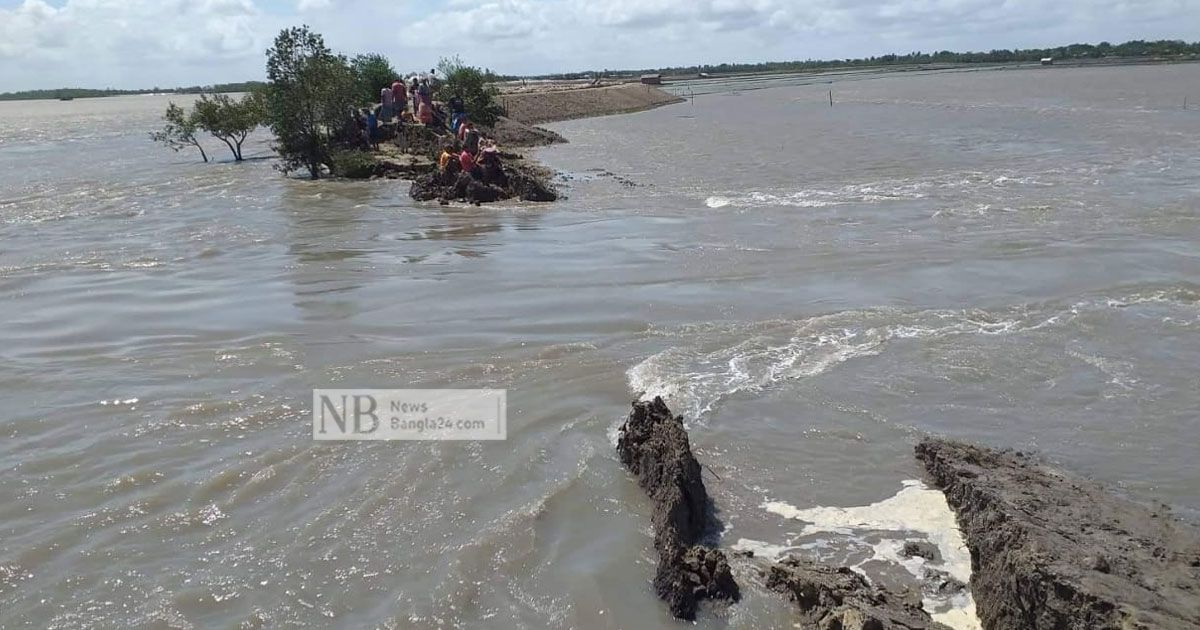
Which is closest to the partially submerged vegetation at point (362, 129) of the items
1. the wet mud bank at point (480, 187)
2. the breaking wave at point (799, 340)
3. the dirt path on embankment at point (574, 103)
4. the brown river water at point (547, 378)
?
the wet mud bank at point (480, 187)

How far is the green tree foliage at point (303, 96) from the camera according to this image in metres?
30.1

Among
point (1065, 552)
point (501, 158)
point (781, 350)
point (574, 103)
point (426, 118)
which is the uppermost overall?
point (574, 103)

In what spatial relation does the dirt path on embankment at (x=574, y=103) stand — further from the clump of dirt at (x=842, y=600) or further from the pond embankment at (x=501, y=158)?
the clump of dirt at (x=842, y=600)

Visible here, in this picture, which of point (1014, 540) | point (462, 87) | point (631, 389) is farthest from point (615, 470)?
point (462, 87)

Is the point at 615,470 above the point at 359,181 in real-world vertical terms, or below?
below

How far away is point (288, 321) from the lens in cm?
1318

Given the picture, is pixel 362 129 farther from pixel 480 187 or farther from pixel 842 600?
pixel 842 600

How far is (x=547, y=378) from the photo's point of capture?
10.6m

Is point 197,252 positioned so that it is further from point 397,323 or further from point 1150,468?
point 1150,468

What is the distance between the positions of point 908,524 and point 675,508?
6.25 ft

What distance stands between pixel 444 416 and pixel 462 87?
113ft

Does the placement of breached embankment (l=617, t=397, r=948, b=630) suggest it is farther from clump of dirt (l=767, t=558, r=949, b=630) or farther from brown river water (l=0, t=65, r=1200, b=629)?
brown river water (l=0, t=65, r=1200, b=629)

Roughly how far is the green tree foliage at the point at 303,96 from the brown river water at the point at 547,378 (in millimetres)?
7299

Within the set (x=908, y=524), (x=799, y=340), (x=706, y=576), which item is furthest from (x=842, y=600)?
(x=799, y=340)
